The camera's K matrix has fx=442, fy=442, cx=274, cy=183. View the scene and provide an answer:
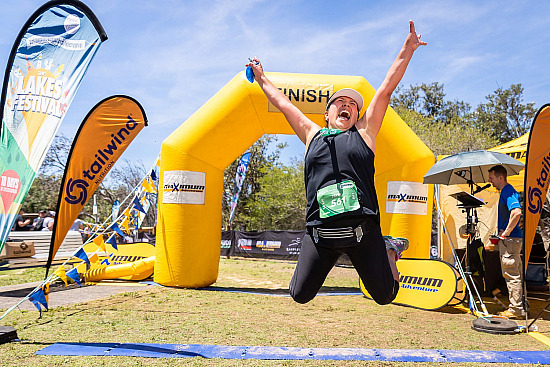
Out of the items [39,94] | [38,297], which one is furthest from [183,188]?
[39,94]

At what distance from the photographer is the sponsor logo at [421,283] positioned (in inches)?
279

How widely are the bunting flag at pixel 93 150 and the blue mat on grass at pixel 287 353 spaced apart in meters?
1.19

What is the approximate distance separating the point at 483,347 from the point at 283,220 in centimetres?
2353

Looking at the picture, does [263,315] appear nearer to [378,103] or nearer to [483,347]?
[483,347]

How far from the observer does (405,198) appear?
8211 millimetres

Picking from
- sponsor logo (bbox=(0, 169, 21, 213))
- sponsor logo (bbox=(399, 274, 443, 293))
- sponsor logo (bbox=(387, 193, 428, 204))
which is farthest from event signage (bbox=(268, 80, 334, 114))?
sponsor logo (bbox=(0, 169, 21, 213))

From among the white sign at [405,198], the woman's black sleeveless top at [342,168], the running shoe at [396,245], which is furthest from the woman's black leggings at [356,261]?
the white sign at [405,198]

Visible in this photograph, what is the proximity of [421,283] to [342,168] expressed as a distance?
5213mm

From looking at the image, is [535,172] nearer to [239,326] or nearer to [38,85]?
[239,326]

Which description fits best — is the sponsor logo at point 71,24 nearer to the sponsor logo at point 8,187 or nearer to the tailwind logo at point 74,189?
the sponsor logo at point 8,187

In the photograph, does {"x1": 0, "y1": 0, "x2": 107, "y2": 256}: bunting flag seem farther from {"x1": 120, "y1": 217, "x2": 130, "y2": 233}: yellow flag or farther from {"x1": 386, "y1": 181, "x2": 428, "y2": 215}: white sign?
{"x1": 386, "y1": 181, "x2": 428, "y2": 215}: white sign

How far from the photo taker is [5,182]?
425cm

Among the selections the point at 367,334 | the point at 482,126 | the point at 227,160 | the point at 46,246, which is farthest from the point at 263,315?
the point at 482,126

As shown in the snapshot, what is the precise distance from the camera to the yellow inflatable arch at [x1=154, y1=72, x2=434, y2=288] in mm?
8195
